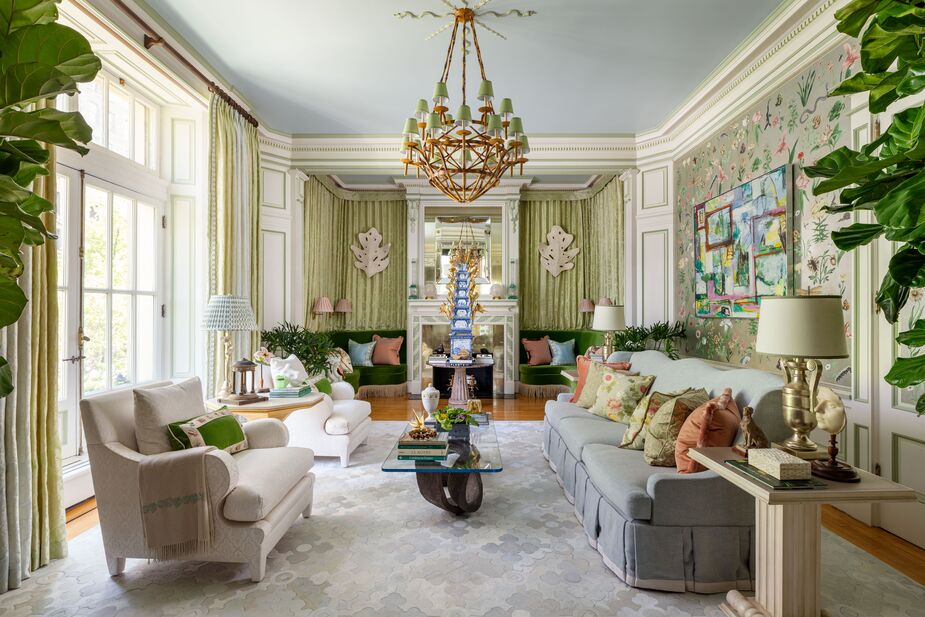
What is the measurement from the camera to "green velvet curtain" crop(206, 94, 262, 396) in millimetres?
4215

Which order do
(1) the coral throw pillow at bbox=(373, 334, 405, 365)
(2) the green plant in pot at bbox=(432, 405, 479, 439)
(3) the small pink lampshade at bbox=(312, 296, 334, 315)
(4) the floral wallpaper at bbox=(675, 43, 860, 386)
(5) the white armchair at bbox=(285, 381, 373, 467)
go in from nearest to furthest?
(4) the floral wallpaper at bbox=(675, 43, 860, 386) < (2) the green plant in pot at bbox=(432, 405, 479, 439) < (5) the white armchair at bbox=(285, 381, 373, 467) < (3) the small pink lampshade at bbox=(312, 296, 334, 315) < (1) the coral throw pillow at bbox=(373, 334, 405, 365)

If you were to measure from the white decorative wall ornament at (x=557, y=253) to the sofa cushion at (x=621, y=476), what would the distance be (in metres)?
5.04

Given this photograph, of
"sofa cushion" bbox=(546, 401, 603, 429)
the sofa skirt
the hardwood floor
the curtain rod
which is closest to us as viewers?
the sofa skirt

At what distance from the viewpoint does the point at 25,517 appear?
2309 millimetres

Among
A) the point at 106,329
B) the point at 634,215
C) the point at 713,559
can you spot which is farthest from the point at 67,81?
the point at 634,215

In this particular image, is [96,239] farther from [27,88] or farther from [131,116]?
[27,88]

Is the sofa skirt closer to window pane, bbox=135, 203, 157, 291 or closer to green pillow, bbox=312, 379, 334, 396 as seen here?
green pillow, bbox=312, 379, 334, 396

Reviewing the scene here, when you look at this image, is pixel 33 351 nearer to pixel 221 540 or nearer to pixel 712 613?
pixel 221 540

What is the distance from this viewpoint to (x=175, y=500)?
2152 mm

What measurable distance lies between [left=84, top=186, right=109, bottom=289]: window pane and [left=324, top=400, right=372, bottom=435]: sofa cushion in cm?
201

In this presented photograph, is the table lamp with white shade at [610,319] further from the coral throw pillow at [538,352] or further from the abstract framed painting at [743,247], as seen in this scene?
the coral throw pillow at [538,352]

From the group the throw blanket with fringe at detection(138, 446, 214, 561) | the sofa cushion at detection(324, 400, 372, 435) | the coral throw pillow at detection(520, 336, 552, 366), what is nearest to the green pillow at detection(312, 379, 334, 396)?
the sofa cushion at detection(324, 400, 372, 435)

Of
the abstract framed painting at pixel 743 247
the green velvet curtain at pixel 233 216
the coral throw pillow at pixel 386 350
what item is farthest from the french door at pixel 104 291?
the abstract framed painting at pixel 743 247

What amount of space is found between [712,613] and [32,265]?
360 centimetres
